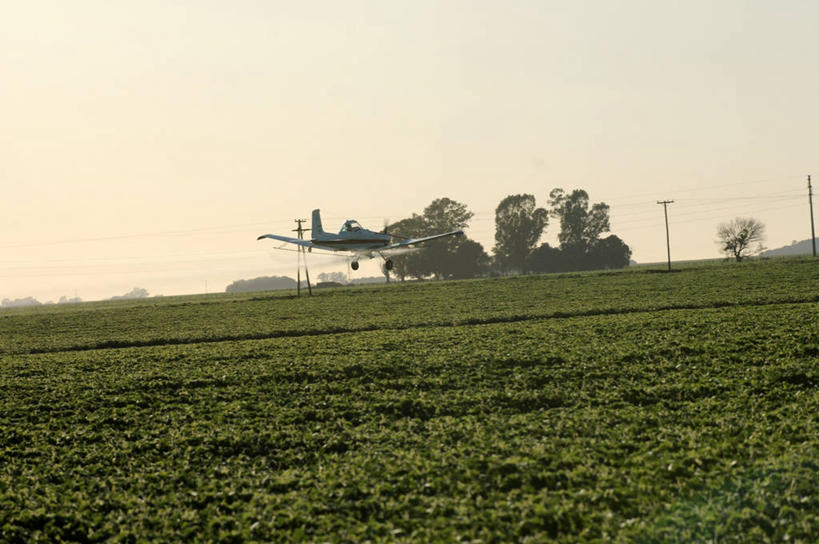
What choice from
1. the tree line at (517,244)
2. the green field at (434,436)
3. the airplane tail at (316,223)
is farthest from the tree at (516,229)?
the green field at (434,436)

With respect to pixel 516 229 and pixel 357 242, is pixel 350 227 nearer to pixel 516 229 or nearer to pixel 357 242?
pixel 357 242

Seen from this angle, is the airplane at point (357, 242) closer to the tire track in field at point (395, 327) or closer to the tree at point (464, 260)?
the tire track in field at point (395, 327)

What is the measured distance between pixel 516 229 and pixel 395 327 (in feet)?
395

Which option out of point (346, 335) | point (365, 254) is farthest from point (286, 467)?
point (365, 254)

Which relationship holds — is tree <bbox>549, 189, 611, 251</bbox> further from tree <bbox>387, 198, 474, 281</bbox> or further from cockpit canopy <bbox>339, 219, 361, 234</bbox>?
cockpit canopy <bbox>339, 219, 361, 234</bbox>

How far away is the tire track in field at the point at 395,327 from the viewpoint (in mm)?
50625

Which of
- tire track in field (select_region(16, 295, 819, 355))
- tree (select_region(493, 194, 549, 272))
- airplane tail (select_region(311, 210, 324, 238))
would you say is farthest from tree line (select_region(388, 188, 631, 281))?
tire track in field (select_region(16, 295, 819, 355))

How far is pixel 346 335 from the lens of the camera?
4734 centimetres

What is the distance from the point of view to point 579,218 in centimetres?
17462

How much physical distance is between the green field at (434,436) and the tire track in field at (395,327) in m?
5.04

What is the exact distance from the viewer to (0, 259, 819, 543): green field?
17703mm

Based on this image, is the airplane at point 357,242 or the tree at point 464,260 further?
the tree at point 464,260

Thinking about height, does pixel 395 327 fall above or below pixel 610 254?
below

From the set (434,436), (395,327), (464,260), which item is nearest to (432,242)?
(464,260)
